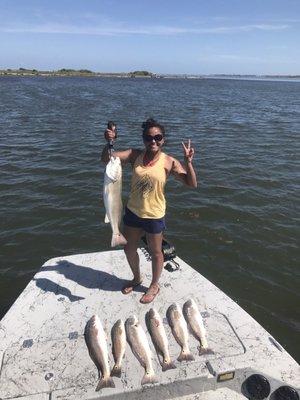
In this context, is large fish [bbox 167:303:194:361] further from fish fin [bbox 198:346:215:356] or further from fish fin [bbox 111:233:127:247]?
fish fin [bbox 111:233:127:247]

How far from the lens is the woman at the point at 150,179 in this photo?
20.1 ft

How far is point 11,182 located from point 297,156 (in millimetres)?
14067

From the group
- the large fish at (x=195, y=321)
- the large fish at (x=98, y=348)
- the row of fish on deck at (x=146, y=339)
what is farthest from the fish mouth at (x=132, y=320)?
the large fish at (x=195, y=321)

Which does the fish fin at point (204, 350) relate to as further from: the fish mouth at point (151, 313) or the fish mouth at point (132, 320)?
the fish mouth at point (132, 320)

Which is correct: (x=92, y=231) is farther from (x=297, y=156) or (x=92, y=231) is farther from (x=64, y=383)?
(x=297, y=156)

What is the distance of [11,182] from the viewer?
16094 mm

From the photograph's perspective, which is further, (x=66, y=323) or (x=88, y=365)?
(x=66, y=323)

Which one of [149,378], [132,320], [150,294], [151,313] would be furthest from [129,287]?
[149,378]

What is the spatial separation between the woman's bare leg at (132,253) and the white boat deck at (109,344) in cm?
14

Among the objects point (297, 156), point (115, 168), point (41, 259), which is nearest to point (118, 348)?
point (115, 168)

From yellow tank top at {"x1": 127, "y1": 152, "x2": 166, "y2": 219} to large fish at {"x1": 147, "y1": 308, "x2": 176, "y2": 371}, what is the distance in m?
1.49

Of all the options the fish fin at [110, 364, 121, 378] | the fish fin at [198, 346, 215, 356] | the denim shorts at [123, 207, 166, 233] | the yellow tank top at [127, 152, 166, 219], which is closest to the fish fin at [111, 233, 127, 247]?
the denim shorts at [123, 207, 166, 233]

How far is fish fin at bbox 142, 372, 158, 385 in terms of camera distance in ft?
17.3

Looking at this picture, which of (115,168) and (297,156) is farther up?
(115,168)
